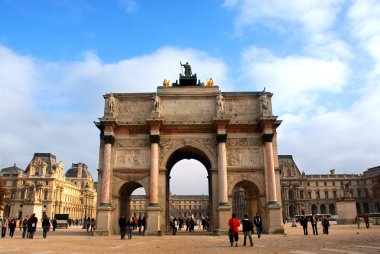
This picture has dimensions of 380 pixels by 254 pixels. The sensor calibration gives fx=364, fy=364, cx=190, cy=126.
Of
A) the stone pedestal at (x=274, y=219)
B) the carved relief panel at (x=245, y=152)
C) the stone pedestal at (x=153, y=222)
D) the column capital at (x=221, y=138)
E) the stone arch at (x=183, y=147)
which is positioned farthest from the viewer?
the carved relief panel at (x=245, y=152)

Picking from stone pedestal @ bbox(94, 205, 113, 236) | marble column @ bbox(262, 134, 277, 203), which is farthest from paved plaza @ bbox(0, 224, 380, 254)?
marble column @ bbox(262, 134, 277, 203)

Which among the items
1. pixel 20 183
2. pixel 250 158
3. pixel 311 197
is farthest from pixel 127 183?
pixel 311 197

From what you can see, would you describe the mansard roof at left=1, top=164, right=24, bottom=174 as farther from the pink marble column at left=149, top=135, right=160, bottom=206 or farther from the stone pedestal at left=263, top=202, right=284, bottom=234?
the stone pedestal at left=263, top=202, right=284, bottom=234

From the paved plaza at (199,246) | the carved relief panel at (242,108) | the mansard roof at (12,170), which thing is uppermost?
the mansard roof at (12,170)

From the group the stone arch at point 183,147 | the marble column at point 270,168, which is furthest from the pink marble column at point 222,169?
the marble column at point 270,168

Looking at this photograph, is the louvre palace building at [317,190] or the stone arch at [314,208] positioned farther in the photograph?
the stone arch at [314,208]

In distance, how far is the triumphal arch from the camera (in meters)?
28.1

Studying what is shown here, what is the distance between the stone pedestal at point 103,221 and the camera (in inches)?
1060

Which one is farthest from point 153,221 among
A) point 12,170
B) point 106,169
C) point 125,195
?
point 12,170

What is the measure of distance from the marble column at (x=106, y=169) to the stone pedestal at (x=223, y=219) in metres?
8.51

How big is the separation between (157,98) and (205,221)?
1613cm

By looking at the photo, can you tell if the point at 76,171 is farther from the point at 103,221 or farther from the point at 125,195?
the point at 103,221

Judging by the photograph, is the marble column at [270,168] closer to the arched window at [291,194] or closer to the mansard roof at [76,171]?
the arched window at [291,194]

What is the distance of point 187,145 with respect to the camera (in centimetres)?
2934
